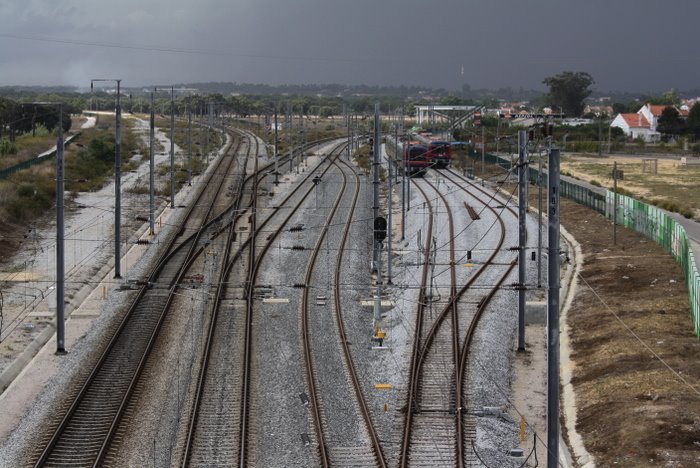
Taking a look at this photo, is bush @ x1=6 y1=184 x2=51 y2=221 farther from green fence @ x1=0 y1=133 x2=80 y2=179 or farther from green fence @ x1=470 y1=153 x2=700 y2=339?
green fence @ x1=470 y1=153 x2=700 y2=339

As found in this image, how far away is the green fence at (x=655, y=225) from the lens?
26.0m

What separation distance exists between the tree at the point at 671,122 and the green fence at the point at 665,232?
85.9 meters

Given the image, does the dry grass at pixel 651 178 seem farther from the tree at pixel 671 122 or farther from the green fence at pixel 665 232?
the tree at pixel 671 122

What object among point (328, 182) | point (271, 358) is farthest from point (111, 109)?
point (271, 358)

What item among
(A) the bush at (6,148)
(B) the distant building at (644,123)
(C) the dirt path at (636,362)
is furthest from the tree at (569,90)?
(C) the dirt path at (636,362)

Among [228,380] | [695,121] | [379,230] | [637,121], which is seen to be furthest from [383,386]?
[637,121]

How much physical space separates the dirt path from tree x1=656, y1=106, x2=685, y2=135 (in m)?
97.3

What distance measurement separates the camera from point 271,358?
24.3m

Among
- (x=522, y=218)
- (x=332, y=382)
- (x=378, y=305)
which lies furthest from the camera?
(x=378, y=305)

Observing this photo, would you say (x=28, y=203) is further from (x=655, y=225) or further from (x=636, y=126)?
(x=636, y=126)

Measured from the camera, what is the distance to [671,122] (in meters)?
129

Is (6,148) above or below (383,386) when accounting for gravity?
above

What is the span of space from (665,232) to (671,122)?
97.4 metres

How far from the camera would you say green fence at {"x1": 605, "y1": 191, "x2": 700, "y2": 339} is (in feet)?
83.5
